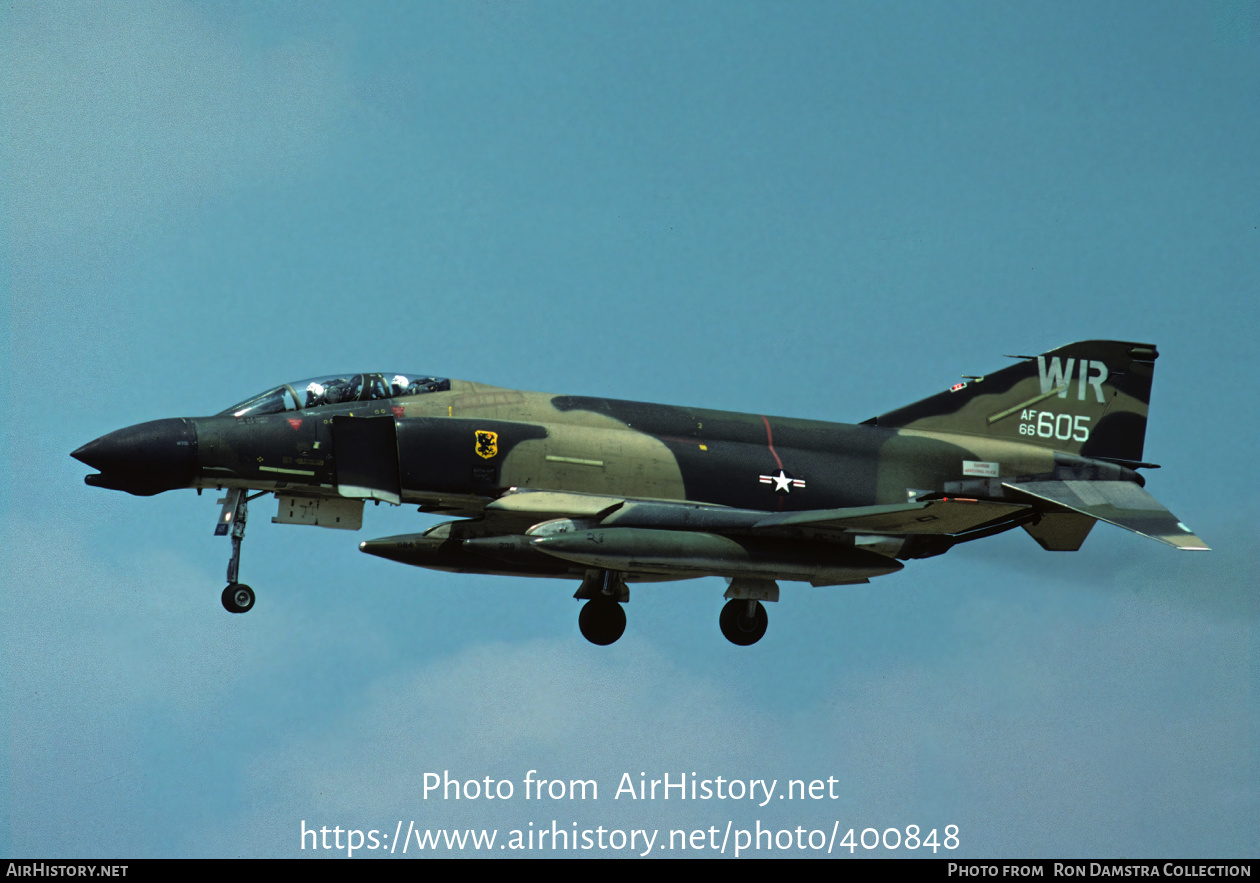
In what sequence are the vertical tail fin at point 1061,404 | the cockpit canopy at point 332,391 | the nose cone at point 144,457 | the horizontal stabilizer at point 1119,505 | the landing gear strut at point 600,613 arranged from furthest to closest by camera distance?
A: 1. the vertical tail fin at point 1061,404
2. the landing gear strut at point 600,613
3. the cockpit canopy at point 332,391
4. the horizontal stabilizer at point 1119,505
5. the nose cone at point 144,457

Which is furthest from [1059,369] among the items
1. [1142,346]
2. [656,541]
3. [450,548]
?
[450,548]

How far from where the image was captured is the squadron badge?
72.4 feet

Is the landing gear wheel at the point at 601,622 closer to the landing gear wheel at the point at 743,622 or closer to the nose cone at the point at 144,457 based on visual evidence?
the landing gear wheel at the point at 743,622

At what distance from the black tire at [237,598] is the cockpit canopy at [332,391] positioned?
231 centimetres

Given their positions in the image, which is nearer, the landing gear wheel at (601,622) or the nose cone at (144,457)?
the nose cone at (144,457)

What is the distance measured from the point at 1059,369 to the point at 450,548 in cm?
1004

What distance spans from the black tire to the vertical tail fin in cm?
971

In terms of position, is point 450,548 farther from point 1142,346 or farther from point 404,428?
point 1142,346

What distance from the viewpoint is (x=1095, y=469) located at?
2442 cm

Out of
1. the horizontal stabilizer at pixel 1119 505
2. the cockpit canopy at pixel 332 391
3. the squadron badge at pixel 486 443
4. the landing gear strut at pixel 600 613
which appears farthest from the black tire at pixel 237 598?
the horizontal stabilizer at pixel 1119 505

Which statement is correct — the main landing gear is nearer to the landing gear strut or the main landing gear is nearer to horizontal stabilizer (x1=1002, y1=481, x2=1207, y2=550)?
the landing gear strut

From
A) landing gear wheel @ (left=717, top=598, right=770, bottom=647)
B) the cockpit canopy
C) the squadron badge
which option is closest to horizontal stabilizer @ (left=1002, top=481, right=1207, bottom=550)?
landing gear wheel @ (left=717, top=598, right=770, bottom=647)

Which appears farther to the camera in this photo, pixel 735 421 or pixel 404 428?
pixel 735 421

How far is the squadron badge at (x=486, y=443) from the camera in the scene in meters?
22.1
